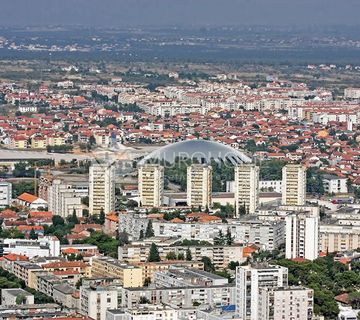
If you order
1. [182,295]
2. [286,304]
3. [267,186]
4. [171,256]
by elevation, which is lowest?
[267,186]

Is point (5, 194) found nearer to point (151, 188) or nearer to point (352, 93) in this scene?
point (151, 188)

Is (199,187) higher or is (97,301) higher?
(97,301)

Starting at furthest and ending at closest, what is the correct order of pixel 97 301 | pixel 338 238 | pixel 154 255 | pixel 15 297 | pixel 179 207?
pixel 179 207 → pixel 338 238 → pixel 154 255 → pixel 15 297 → pixel 97 301

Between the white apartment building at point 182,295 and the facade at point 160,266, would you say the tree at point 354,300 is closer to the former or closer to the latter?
the white apartment building at point 182,295

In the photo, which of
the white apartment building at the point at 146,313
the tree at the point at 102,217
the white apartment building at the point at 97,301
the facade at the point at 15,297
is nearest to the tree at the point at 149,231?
the tree at the point at 102,217

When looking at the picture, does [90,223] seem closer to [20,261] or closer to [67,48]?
[20,261]

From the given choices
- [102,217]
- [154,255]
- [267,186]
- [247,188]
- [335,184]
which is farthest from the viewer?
[335,184]

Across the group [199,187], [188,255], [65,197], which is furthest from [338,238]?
[65,197]
